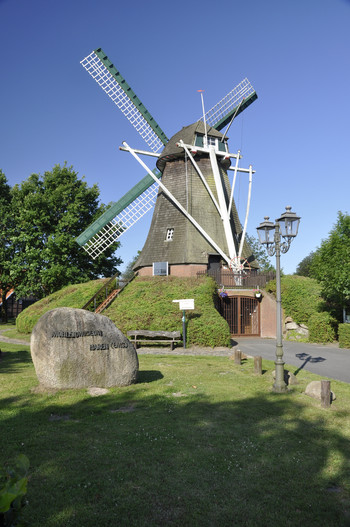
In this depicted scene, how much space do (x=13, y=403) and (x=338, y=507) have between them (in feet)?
22.0

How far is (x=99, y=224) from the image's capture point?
2883cm

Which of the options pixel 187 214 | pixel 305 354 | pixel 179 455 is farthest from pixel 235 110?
pixel 179 455

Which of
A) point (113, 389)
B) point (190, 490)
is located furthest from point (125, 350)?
point (190, 490)

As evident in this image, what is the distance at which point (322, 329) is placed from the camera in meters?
21.3

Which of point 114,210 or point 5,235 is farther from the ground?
point 114,210

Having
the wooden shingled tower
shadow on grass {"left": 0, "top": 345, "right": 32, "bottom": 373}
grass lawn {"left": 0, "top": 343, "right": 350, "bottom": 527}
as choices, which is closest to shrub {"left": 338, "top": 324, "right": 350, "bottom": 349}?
the wooden shingled tower

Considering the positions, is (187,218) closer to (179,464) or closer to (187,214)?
(187,214)

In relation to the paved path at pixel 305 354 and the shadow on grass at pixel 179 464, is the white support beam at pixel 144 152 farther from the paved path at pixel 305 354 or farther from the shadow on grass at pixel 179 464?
the shadow on grass at pixel 179 464

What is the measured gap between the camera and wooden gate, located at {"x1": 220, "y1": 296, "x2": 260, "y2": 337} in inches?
971

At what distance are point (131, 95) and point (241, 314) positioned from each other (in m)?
19.3

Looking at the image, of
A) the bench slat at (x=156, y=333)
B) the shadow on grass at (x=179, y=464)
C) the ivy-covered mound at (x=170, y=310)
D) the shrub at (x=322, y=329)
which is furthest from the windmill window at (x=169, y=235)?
the shadow on grass at (x=179, y=464)

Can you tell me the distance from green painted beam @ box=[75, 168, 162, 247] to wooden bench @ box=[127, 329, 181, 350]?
1222 centimetres

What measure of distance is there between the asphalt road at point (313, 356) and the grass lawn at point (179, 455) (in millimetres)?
3125

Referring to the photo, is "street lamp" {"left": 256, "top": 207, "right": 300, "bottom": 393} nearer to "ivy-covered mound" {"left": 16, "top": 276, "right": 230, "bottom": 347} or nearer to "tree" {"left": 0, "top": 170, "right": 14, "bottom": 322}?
"ivy-covered mound" {"left": 16, "top": 276, "right": 230, "bottom": 347}
